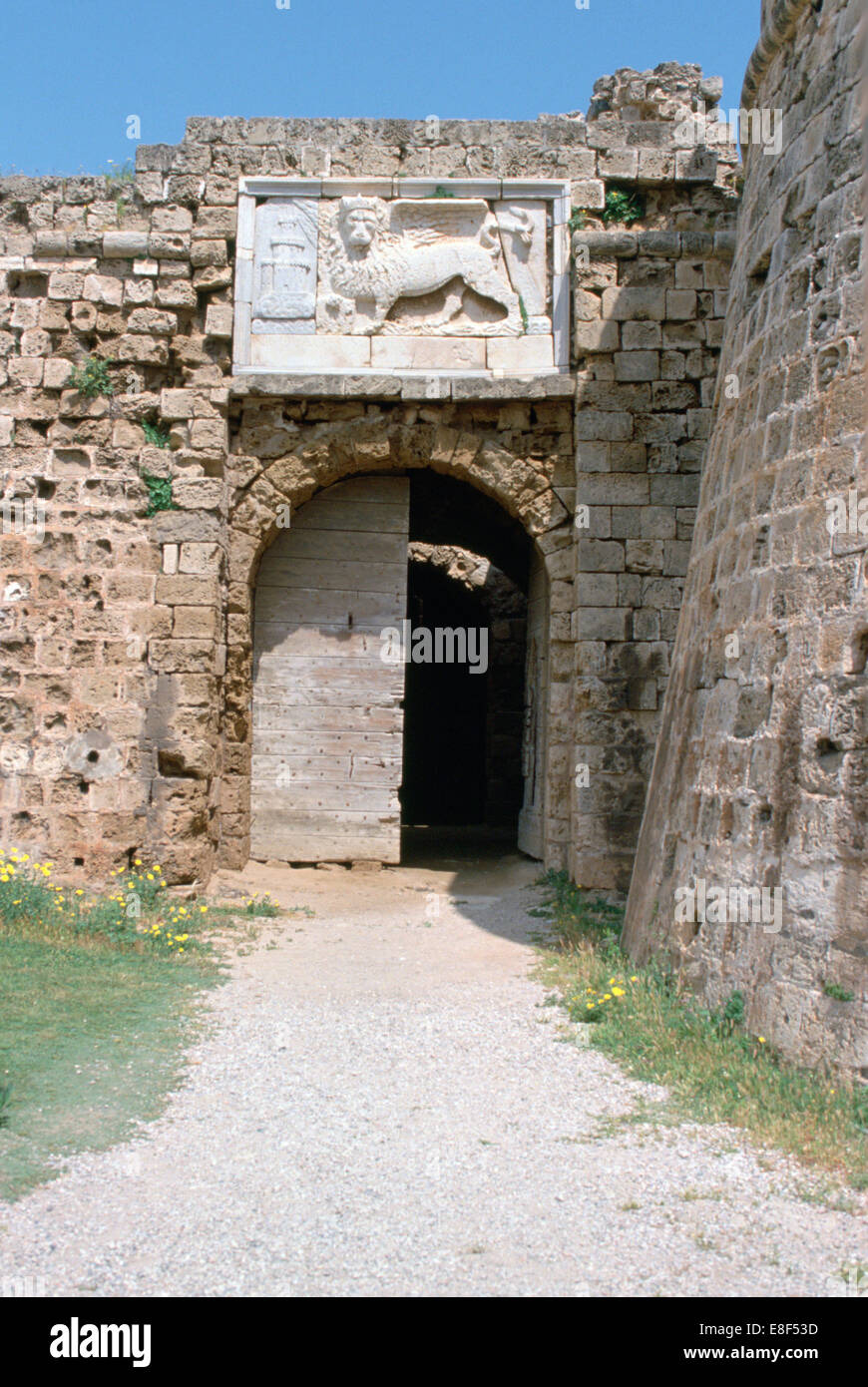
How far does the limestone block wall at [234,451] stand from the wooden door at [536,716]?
0.56 meters

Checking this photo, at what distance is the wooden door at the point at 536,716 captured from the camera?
8117 mm

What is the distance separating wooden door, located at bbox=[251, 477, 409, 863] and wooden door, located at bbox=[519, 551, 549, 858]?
43.6 inches

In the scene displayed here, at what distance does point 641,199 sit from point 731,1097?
20.7ft

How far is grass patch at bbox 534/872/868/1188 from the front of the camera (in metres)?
3.28

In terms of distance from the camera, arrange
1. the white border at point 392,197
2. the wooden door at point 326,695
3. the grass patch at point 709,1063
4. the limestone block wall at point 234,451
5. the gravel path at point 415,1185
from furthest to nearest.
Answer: the wooden door at point 326,695, the white border at point 392,197, the limestone block wall at point 234,451, the grass patch at point 709,1063, the gravel path at point 415,1185

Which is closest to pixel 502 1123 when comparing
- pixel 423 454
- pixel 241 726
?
pixel 241 726

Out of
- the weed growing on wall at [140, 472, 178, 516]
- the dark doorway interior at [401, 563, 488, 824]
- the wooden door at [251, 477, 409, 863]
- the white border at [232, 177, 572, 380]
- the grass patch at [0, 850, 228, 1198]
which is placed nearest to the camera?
the grass patch at [0, 850, 228, 1198]

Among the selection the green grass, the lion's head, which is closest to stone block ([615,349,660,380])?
the lion's head

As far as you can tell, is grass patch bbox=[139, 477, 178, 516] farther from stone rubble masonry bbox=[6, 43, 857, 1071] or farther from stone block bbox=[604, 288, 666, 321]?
stone block bbox=[604, 288, 666, 321]

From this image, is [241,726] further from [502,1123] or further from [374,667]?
[502,1123]

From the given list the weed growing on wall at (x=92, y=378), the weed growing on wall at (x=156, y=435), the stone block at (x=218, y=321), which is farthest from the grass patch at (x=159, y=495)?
the stone block at (x=218, y=321)

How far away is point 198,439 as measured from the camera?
7.31 meters

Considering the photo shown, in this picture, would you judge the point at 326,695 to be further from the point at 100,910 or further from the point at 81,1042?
the point at 81,1042

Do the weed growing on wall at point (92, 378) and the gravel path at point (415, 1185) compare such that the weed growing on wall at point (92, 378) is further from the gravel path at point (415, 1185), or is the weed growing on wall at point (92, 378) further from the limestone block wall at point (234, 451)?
the gravel path at point (415, 1185)
